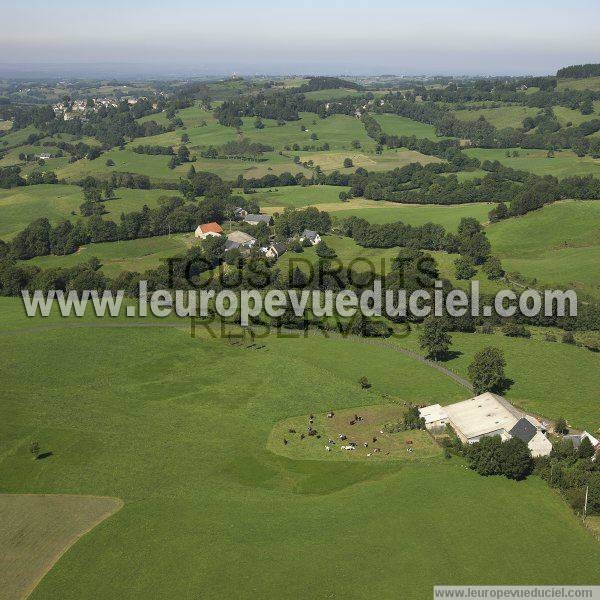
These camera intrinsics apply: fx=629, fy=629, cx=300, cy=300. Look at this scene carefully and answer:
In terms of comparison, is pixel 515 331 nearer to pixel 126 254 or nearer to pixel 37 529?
pixel 37 529

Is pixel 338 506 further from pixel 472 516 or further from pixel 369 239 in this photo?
pixel 369 239

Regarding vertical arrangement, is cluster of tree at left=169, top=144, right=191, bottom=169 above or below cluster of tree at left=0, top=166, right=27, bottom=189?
above

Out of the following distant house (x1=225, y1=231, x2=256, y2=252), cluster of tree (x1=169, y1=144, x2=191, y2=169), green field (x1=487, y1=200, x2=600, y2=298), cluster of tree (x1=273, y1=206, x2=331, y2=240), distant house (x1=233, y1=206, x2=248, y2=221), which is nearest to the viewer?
green field (x1=487, y1=200, x2=600, y2=298)

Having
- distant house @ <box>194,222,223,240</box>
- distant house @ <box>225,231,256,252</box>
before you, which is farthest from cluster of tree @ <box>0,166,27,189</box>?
distant house @ <box>225,231,256,252</box>

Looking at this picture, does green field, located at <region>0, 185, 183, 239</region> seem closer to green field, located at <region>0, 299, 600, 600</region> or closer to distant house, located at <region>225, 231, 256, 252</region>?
distant house, located at <region>225, 231, 256, 252</region>

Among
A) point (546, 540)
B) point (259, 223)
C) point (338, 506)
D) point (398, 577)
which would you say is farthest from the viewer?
point (259, 223)

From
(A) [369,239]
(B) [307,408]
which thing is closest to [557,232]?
(A) [369,239]
